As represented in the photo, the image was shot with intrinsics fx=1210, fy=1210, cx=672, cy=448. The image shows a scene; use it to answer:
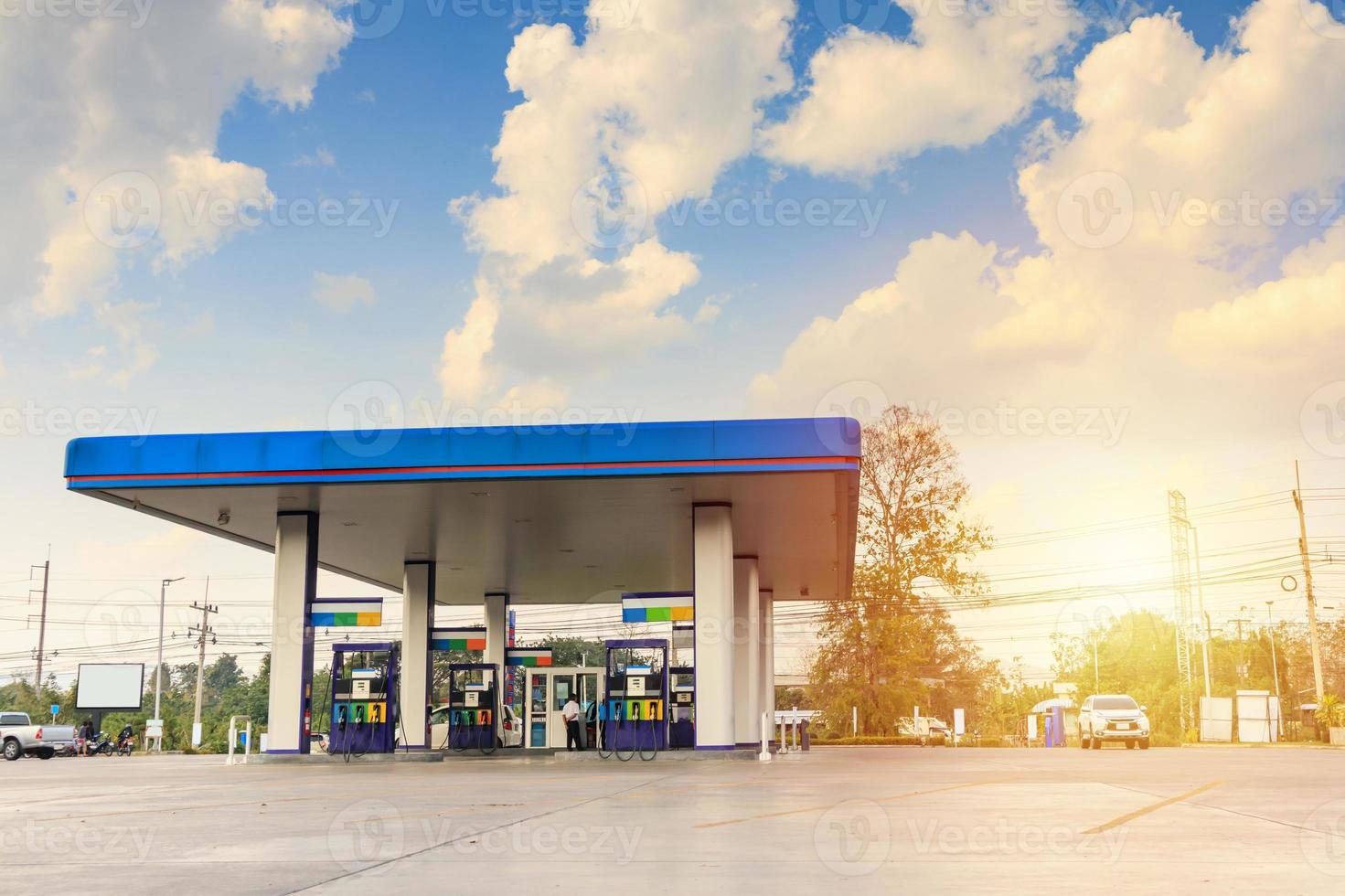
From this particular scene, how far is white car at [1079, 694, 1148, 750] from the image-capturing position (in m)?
37.5

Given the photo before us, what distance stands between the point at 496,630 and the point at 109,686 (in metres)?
30.8

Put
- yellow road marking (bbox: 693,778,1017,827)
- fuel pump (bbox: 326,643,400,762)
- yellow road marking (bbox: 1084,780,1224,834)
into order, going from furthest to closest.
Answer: fuel pump (bbox: 326,643,400,762)
yellow road marking (bbox: 693,778,1017,827)
yellow road marking (bbox: 1084,780,1224,834)

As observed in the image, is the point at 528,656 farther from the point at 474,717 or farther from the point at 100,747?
the point at 100,747

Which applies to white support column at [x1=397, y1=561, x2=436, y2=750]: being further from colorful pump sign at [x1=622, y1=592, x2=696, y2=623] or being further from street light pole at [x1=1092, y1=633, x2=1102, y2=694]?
street light pole at [x1=1092, y1=633, x2=1102, y2=694]

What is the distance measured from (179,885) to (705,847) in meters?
3.06

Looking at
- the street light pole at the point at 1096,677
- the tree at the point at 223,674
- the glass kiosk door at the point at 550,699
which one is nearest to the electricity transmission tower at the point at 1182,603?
the street light pole at the point at 1096,677

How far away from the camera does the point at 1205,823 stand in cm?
901

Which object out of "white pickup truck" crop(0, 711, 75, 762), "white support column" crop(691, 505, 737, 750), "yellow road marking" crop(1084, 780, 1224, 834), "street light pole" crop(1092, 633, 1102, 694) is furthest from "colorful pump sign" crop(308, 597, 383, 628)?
"street light pole" crop(1092, 633, 1102, 694)

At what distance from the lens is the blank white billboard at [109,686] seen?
61.7m

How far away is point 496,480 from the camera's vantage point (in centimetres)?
2191

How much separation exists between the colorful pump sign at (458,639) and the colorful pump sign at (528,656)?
1957 millimetres

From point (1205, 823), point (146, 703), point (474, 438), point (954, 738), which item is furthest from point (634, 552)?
point (146, 703)

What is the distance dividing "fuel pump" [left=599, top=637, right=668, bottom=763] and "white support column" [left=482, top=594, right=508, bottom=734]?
539 inches

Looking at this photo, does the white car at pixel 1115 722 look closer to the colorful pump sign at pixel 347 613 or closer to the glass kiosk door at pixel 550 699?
the glass kiosk door at pixel 550 699
